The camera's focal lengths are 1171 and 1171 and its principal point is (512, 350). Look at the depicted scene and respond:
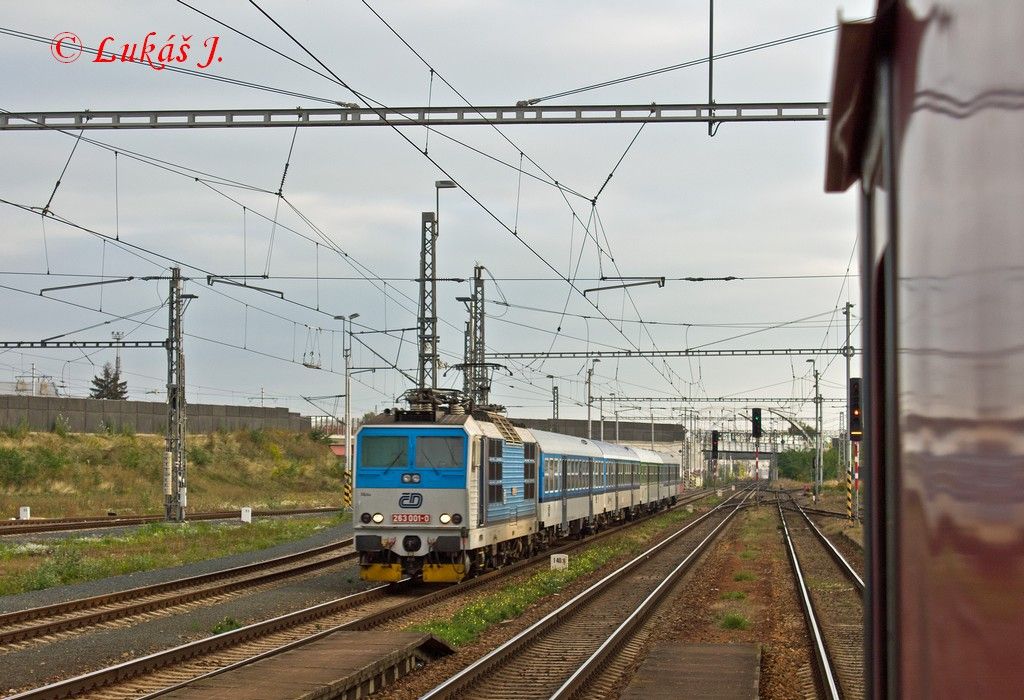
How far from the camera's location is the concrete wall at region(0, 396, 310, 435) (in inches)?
2212

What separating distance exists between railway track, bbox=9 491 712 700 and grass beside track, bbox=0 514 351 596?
19.5 ft

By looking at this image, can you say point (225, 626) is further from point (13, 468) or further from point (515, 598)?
point (13, 468)

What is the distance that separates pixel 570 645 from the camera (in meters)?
15.2

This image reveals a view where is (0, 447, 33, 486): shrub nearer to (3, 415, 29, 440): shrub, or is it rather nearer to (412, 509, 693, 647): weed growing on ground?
(3, 415, 29, 440): shrub

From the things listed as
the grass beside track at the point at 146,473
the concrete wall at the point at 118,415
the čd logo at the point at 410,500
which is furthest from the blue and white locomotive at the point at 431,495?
the concrete wall at the point at 118,415

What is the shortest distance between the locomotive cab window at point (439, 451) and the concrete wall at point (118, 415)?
40.9 m

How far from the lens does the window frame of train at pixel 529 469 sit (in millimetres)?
24725

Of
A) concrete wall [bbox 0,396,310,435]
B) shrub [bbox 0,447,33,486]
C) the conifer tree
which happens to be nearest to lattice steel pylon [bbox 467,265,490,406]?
shrub [bbox 0,447,33,486]

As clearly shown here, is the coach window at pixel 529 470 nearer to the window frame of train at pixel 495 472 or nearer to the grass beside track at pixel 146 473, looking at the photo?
the window frame of train at pixel 495 472

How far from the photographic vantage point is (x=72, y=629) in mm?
15445

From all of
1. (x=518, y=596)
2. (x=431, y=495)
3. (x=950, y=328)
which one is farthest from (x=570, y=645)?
(x=950, y=328)

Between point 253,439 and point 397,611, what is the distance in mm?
56548

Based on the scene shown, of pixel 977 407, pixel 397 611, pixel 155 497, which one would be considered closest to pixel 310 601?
pixel 397 611

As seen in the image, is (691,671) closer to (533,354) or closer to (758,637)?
(758,637)
